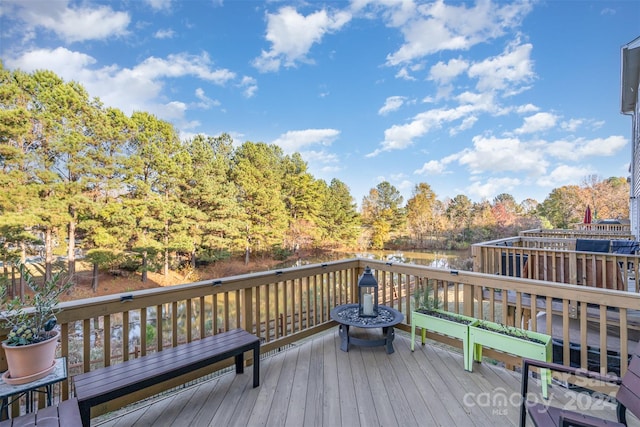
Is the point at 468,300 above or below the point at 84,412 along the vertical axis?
above

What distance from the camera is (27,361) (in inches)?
59.6

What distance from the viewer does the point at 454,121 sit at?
17.4 metres

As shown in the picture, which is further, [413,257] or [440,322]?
[413,257]

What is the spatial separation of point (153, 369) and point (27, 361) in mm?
637

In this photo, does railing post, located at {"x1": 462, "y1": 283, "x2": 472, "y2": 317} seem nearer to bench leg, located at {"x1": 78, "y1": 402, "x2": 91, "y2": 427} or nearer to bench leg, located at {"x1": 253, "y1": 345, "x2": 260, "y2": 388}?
bench leg, located at {"x1": 253, "y1": 345, "x2": 260, "y2": 388}

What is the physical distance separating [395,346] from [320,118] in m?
14.6

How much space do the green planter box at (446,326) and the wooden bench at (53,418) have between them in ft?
8.92

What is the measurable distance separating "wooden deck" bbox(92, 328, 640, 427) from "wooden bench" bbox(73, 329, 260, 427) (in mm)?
A: 314

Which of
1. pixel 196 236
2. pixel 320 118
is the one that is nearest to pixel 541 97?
pixel 320 118

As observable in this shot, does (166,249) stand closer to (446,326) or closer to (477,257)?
(477,257)

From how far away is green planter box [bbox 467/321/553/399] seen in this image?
2217 mm

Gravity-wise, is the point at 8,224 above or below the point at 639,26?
below

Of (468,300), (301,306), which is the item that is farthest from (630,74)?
(301,306)

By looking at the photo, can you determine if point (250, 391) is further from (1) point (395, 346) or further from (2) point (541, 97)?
(2) point (541, 97)
